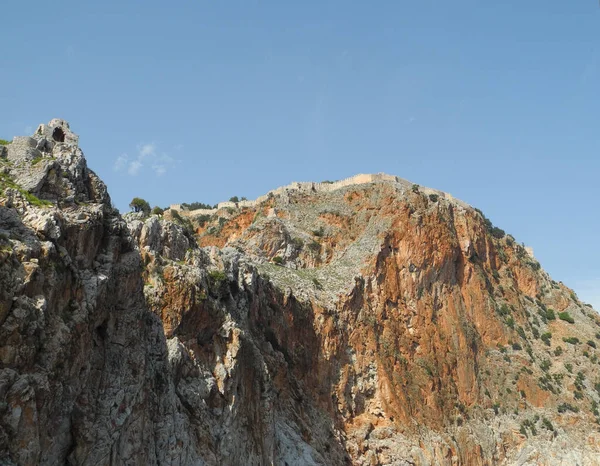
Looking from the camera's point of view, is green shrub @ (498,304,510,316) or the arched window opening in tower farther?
green shrub @ (498,304,510,316)

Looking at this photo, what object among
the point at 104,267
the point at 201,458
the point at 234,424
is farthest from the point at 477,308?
the point at 104,267

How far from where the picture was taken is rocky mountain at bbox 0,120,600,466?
17.5 m

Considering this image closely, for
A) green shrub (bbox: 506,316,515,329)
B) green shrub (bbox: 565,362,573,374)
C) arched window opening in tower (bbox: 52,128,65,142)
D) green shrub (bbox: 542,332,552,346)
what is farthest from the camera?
green shrub (bbox: 542,332,552,346)

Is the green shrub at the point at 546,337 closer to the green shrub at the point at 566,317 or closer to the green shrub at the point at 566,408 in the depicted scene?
the green shrub at the point at 566,317

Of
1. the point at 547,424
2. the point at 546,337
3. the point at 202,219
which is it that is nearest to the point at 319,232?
the point at 202,219

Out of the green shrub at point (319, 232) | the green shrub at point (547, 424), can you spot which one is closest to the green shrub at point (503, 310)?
the green shrub at point (547, 424)

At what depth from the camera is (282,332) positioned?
45844 mm

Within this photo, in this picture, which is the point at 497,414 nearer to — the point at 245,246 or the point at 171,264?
the point at 245,246

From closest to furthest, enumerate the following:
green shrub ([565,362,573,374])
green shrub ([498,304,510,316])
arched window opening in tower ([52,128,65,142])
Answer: arched window opening in tower ([52,128,65,142]) < green shrub ([565,362,573,374]) < green shrub ([498,304,510,316])

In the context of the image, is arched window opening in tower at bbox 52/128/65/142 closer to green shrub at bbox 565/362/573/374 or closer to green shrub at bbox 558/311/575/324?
green shrub at bbox 565/362/573/374

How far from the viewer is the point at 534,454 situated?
5575 centimetres

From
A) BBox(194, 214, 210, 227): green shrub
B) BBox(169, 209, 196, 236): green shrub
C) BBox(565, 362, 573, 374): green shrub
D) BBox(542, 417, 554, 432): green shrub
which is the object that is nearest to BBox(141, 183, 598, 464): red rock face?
BBox(542, 417, 554, 432): green shrub

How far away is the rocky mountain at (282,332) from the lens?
17.5 metres

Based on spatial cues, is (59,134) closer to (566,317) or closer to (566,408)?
(566,408)
